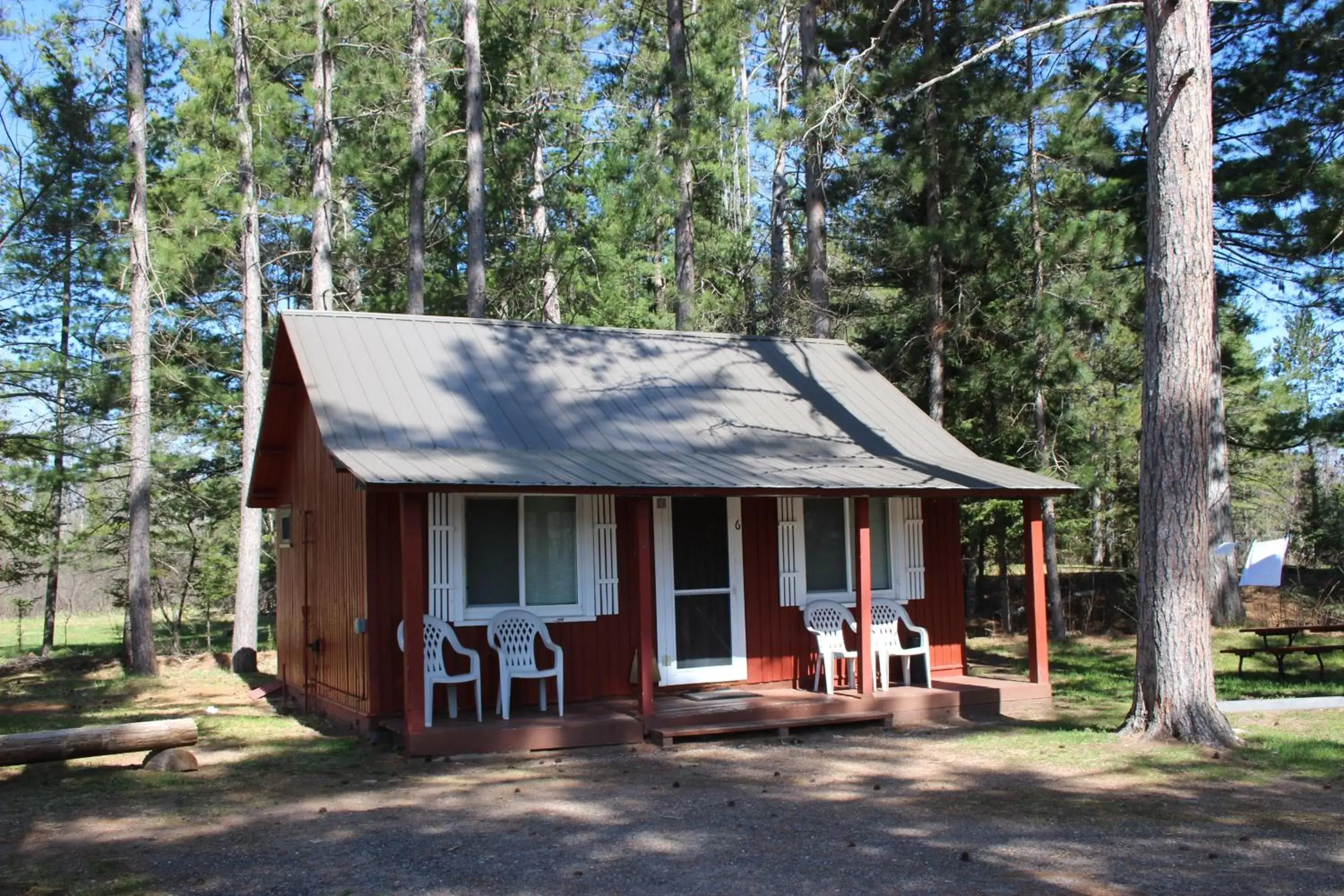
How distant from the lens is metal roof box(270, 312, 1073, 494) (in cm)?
926

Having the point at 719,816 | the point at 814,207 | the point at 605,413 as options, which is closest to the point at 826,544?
the point at 605,413

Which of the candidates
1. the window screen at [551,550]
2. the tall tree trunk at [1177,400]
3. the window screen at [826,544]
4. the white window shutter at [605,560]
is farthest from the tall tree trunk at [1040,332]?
the window screen at [551,550]

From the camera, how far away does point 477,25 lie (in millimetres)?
19359

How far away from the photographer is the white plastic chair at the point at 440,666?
29.3ft

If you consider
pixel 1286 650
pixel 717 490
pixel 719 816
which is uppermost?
pixel 717 490

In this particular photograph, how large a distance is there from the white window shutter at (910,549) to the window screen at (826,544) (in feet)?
1.90

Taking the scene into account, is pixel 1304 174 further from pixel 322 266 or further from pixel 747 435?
pixel 322 266

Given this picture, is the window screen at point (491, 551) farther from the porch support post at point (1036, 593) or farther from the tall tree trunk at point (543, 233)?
the tall tree trunk at point (543, 233)

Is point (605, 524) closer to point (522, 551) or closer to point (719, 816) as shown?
point (522, 551)

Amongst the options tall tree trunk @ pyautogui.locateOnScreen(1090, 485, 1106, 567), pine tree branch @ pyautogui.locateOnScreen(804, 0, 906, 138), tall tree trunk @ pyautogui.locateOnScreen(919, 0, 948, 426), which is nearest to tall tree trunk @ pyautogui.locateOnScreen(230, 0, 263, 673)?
tall tree trunk @ pyautogui.locateOnScreen(919, 0, 948, 426)

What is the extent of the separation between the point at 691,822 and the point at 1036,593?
558 cm

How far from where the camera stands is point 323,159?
18.8 m

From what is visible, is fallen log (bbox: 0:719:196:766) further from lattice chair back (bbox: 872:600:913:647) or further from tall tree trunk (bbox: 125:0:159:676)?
tall tree trunk (bbox: 125:0:159:676)

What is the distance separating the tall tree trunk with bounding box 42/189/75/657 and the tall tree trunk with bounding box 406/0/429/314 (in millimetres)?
4910
